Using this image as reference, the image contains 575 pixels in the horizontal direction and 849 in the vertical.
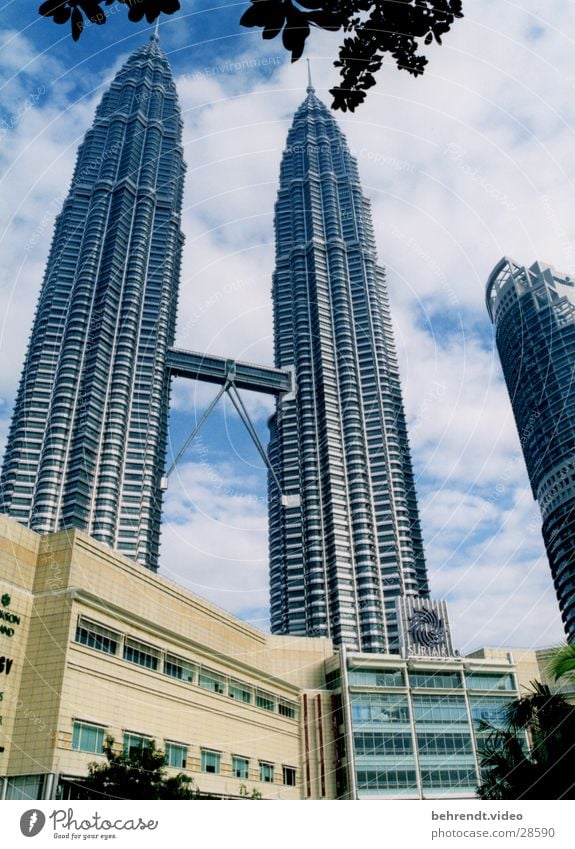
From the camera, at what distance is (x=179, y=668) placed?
3080 centimetres

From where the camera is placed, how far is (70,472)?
275 feet

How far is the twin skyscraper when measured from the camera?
84.8 meters

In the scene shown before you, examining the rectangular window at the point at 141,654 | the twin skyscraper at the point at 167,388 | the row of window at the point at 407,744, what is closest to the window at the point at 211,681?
the rectangular window at the point at 141,654

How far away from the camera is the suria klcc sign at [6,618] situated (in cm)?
2411

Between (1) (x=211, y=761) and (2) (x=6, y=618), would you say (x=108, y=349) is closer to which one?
(1) (x=211, y=761)

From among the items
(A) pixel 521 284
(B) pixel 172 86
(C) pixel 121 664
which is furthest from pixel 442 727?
(B) pixel 172 86

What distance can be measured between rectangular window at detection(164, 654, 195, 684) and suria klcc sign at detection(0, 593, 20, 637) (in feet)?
25.4

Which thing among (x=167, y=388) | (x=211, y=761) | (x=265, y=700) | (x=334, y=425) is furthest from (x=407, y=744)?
(x=167, y=388)

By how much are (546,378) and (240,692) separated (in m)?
60.1

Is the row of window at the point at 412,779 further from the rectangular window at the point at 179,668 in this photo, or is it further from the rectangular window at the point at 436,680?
the rectangular window at the point at 179,668

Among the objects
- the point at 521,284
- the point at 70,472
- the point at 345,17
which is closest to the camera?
the point at 345,17
